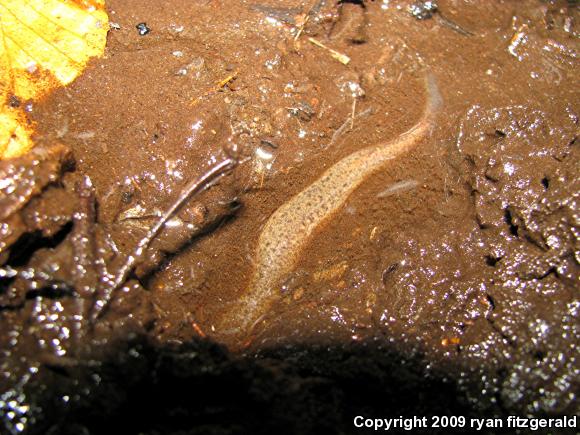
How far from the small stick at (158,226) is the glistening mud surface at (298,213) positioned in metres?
0.04

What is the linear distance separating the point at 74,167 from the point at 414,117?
105 inches

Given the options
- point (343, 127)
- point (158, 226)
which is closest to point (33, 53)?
point (158, 226)

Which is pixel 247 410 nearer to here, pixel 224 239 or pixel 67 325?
pixel 67 325

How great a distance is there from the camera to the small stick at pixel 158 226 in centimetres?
263

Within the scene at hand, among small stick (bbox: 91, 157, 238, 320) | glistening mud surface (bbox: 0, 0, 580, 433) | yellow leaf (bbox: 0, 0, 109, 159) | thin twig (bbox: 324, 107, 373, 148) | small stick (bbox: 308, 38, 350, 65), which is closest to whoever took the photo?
glistening mud surface (bbox: 0, 0, 580, 433)

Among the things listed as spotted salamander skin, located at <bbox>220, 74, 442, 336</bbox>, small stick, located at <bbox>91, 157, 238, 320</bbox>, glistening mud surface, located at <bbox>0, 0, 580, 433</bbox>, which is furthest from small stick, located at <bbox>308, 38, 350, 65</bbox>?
small stick, located at <bbox>91, 157, 238, 320</bbox>

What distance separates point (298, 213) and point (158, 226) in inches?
43.1

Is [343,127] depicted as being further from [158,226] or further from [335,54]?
[158,226]

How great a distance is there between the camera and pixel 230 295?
3299 mm

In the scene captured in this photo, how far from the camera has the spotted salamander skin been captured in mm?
3301

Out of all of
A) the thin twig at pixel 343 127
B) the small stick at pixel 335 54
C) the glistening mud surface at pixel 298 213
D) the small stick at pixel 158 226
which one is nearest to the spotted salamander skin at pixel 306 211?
the glistening mud surface at pixel 298 213

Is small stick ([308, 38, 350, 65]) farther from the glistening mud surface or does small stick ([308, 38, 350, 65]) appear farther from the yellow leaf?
the yellow leaf

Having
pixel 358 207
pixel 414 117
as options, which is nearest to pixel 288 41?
pixel 414 117

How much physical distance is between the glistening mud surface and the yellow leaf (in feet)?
0.44
